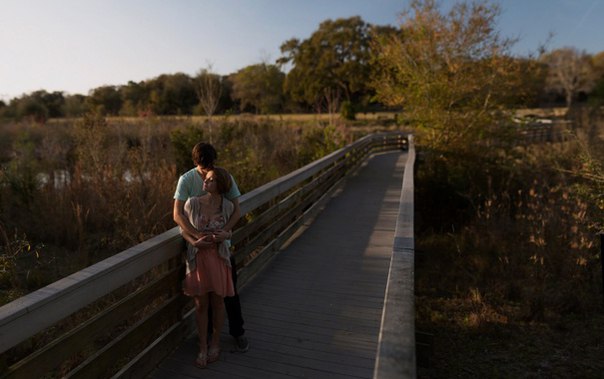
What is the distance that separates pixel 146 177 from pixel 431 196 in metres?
9.24

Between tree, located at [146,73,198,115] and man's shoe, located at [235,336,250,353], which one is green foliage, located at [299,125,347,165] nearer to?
man's shoe, located at [235,336,250,353]

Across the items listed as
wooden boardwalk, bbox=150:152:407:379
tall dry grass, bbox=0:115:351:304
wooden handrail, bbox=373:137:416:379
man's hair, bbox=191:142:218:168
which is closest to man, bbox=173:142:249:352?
man's hair, bbox=191:142:218:168

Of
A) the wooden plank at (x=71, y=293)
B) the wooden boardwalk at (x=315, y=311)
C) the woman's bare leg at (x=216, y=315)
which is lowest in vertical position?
the wooden boardwalk at (x=315, y=311)

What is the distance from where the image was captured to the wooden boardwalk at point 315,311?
3.34m

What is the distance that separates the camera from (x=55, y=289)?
235cm

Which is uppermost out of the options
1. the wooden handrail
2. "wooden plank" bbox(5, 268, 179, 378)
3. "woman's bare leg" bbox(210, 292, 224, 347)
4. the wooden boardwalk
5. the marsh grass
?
the wooden handrail

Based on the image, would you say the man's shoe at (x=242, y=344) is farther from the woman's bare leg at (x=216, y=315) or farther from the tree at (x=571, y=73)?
the tree at (x=571, y=73)

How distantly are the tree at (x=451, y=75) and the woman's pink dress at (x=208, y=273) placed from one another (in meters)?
13.6

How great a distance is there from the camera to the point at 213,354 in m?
3.41

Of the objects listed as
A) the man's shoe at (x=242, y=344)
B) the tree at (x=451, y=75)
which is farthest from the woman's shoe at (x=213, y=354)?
the tree at (x=451, y=75)

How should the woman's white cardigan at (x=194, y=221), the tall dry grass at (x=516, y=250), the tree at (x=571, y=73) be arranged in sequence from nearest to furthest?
the woman's white cardigan at (x=194, y=221) < the tall dry grass at (x=516, y=250) < the tree at (x=571, y=73)

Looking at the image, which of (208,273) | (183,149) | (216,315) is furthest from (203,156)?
(183,149)

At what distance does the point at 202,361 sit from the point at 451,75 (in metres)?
14.8

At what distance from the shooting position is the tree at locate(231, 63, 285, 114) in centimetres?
5650
